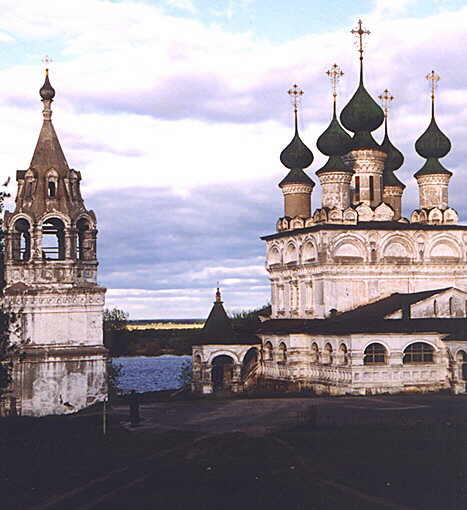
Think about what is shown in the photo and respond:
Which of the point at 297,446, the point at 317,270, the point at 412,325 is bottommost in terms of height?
the point at 297,446

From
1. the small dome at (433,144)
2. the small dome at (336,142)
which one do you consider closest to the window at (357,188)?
the small dome at (336,142)

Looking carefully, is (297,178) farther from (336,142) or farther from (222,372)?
(222,372)

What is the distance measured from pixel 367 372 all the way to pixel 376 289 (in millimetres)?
4481

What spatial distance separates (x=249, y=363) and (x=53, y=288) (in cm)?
1151

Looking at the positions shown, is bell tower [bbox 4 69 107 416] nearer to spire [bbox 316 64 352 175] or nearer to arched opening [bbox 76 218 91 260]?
arched opening [bbox 76 218 91 260]

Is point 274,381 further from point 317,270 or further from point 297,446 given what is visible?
point 297,446

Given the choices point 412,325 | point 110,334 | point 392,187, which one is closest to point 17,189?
point 412,325

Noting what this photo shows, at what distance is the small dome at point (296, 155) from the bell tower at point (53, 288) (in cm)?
1269

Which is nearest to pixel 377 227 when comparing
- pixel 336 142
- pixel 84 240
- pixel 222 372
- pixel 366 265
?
pixel 366 265

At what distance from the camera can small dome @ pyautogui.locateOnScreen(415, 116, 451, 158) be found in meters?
35.7

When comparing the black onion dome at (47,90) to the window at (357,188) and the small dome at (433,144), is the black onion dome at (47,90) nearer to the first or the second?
the window at (357,188)

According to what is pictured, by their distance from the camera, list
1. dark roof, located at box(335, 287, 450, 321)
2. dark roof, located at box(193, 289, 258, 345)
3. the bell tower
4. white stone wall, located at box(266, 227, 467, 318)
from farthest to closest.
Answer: dark roof, located at box(193, 289, 258, 345) → white stone wall, located at box(266, 227, 467, 318) → dark roof, located at box(335, 287, 450, 321) → the bell tower

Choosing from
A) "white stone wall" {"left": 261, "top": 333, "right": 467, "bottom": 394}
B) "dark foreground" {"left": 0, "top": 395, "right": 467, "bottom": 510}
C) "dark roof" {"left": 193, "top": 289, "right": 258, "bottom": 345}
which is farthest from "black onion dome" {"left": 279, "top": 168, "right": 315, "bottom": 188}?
"dark foreground" {"left": 0, "top": 395, "right": 467, "bottom": 510}

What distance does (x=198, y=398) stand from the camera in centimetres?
2852
